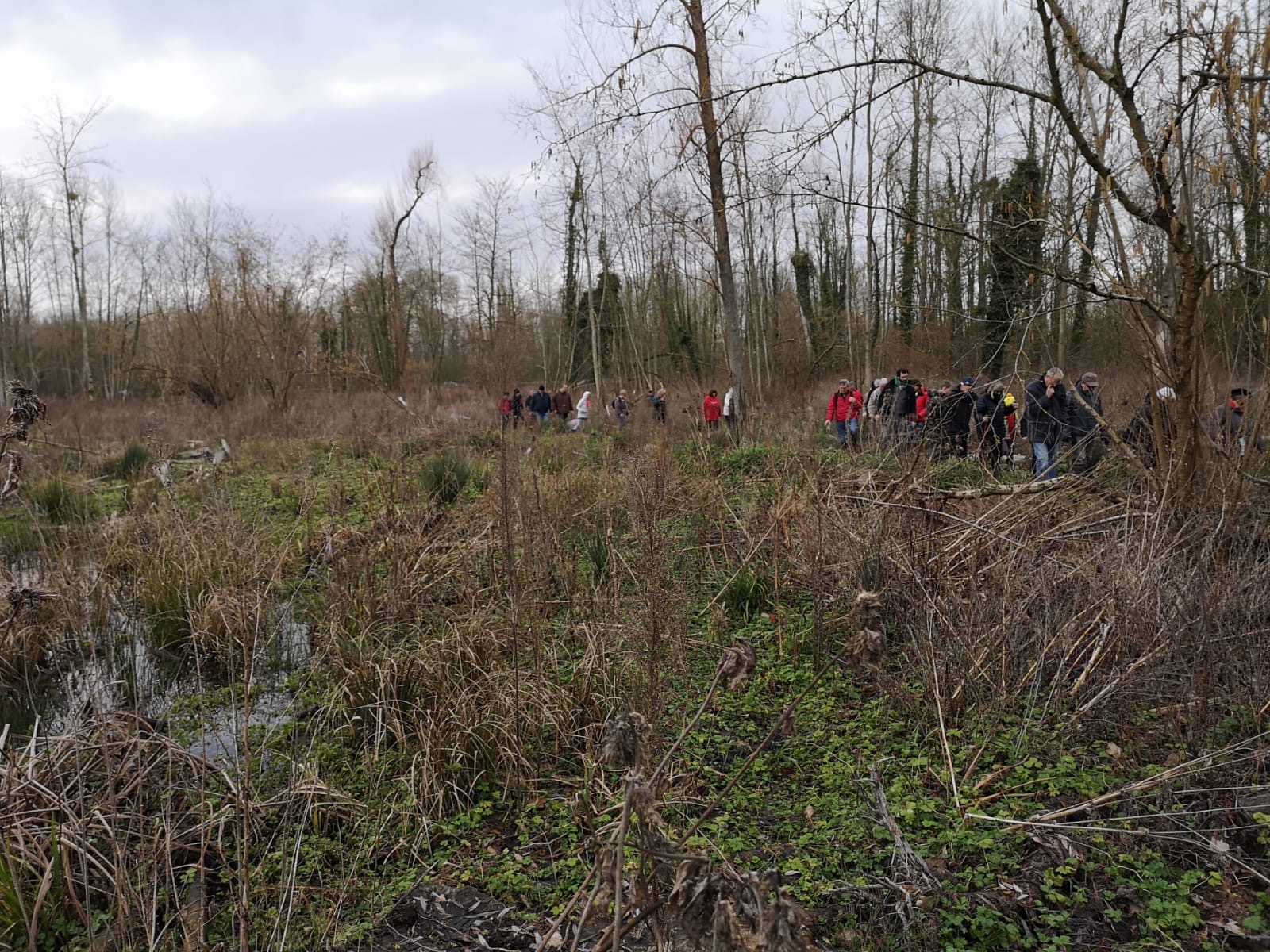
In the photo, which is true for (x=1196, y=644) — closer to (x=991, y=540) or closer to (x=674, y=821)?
(x=991, y=540)

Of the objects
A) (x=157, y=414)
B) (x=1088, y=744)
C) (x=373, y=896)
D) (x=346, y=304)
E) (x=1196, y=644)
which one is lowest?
(x=373, y=896)

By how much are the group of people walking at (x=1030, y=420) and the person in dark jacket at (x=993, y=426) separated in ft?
0.05

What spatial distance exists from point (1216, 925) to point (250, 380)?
22.0m

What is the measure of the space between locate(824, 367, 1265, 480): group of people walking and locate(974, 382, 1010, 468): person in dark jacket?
0.01 metres

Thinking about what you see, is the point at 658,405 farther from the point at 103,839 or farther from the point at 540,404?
the point at 103,839

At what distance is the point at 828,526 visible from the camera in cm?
527

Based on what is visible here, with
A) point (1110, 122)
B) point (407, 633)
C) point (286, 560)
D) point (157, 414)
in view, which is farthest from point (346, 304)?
point (1110, 122)

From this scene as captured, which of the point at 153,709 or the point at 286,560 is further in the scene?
the point at 286,560

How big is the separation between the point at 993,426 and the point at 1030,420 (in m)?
2.17

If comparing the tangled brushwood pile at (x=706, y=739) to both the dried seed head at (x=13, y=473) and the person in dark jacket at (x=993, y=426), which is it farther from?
the person in dark jacket at (x=993, y=426)

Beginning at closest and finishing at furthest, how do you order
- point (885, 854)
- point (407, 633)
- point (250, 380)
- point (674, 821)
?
1. point (885, 854)
2. point (674, 821)
3. point (407, 633)
4. point (250, 380)

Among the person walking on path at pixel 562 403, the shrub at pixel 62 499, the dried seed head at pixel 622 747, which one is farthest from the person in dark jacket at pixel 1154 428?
the person walking on path at pixel 562 403

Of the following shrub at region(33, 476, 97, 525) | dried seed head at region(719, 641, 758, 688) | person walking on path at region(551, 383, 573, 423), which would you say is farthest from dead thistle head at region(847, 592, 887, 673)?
person walking on path at region(551, 383, 573, 423)

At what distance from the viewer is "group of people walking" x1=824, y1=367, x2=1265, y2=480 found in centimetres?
472
